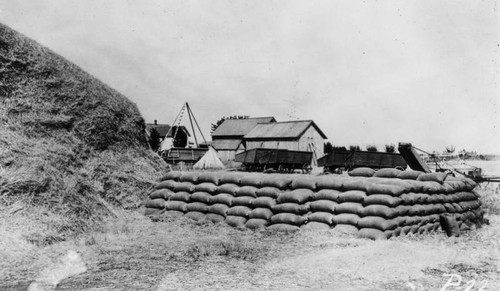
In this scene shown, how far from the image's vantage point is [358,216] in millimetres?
7449

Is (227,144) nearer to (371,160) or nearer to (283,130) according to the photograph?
(283,130)

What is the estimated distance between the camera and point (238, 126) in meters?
45.5

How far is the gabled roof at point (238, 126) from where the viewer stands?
4462 centimetres

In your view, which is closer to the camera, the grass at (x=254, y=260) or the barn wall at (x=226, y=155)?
the grass at (x=254, y=260)

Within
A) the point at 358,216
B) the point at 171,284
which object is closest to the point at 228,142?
the point at 358,216

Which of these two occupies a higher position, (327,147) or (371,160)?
(327,147)

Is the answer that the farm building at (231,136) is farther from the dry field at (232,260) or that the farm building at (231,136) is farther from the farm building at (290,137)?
the dry field at (232,260)

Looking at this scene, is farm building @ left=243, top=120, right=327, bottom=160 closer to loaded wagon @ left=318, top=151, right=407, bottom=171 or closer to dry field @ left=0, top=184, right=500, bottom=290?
loaded wagon @ left=318, top=151, right=407, bottom=171

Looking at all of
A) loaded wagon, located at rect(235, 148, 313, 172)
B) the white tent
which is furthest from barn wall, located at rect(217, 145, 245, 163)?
loaded wagon, located at rect(235, 148, 313, 172)

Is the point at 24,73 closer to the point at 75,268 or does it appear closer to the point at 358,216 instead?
the point at 75,268

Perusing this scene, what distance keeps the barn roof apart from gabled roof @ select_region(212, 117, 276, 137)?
841mm

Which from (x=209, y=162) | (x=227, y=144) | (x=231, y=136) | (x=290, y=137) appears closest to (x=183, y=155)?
(x=209, y=162)

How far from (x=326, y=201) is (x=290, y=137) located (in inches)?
1044

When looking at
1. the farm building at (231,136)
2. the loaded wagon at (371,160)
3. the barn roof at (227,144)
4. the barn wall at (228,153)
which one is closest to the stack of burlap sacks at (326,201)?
the loaded wagon at (371,160)
